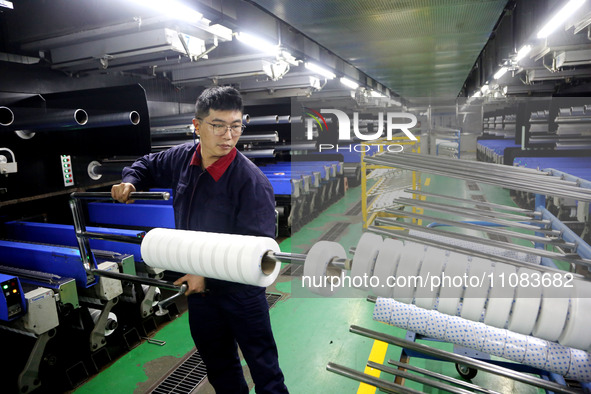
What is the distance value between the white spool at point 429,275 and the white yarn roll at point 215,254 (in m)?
0.51

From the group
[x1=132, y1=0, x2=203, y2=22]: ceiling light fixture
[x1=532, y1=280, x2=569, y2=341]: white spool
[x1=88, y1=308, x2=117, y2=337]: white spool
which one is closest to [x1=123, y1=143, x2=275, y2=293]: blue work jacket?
[x1=132, y1=0, x2=203, y2=22]: ceiling light fixture

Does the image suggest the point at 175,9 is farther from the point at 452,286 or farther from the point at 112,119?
the point at 452,286

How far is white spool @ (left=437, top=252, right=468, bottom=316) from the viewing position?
1009 mm

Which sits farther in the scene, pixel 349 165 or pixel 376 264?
pixel 349 165

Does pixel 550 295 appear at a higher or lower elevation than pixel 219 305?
higher

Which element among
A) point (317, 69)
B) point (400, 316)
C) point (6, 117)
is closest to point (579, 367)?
point (400, 316)

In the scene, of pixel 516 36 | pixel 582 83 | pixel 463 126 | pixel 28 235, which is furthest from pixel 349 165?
pixel 463 126

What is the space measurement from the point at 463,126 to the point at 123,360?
25846 mm

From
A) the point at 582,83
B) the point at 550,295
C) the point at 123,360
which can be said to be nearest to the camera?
the point at 550,295

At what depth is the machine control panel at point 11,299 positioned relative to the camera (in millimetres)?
2236

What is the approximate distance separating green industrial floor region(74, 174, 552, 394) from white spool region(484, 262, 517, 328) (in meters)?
1.96

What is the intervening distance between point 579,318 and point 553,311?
0.05 meters

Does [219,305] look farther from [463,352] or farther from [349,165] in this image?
[349,165]

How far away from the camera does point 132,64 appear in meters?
3.94
